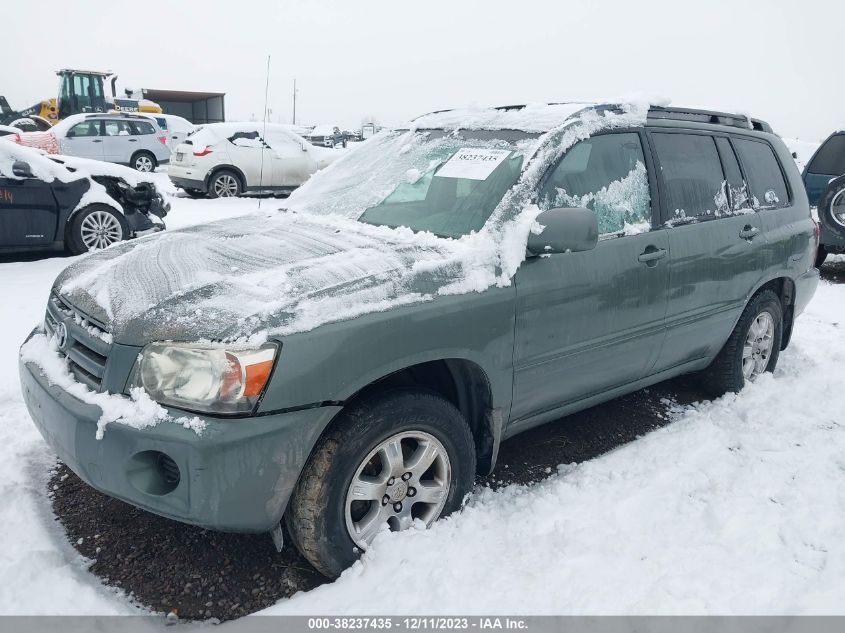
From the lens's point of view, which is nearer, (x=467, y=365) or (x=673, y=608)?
(x=673, y=608)

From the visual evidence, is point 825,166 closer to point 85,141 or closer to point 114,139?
point 114,139

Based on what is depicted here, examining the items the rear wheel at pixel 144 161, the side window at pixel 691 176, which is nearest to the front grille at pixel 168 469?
the side window at pixel 691 176

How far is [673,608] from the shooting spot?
2273mm

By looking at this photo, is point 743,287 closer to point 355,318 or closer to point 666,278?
point 666,278

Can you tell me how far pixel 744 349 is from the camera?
414cm

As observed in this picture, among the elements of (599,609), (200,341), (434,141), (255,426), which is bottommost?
(599,609)

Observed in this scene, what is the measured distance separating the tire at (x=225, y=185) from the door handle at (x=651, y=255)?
434 inches

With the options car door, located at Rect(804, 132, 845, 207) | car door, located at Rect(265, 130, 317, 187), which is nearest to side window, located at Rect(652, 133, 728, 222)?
car door, located at Rect(804, 132, 845, 207)

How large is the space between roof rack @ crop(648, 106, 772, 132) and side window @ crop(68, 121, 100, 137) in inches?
673

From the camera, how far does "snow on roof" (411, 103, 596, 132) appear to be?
10.0 ft

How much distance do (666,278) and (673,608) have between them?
5.34ft

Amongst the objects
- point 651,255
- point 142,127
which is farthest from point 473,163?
point 142,127

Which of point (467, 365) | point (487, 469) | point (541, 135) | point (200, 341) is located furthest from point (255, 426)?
point (541, 135)

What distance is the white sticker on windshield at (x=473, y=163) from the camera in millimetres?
2947
